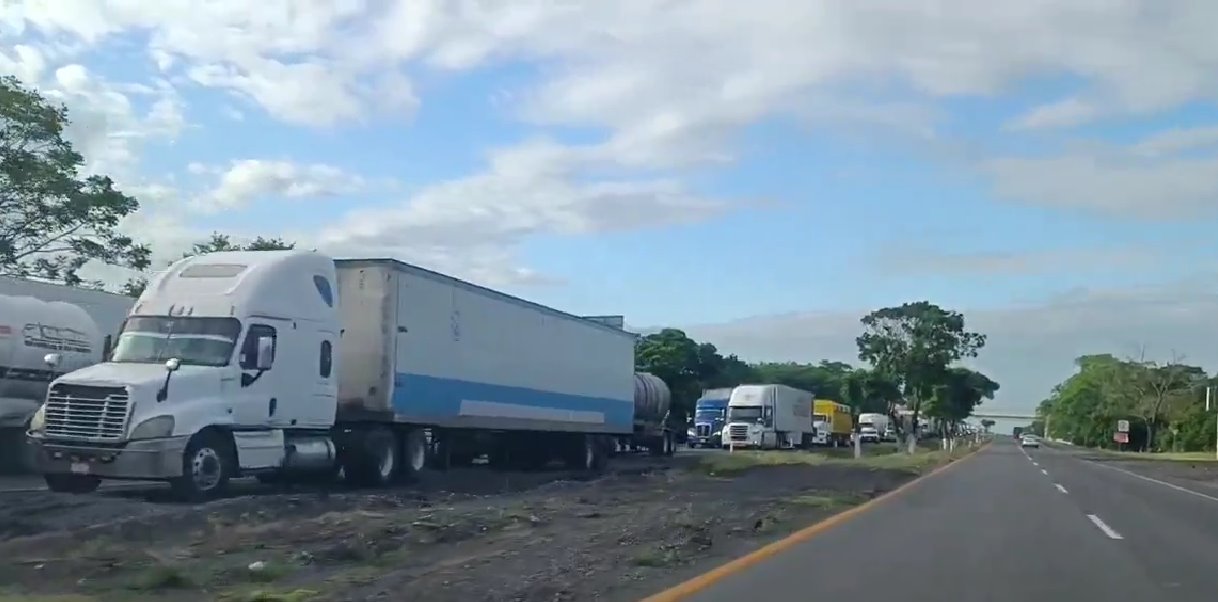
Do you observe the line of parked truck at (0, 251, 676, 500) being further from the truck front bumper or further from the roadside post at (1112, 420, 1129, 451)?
the roadside post at (1112, 420, 1129, 451)

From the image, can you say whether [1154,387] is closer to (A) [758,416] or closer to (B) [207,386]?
(A) [758,416]

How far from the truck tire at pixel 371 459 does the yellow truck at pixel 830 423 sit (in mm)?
58279

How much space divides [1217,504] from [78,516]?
845 inches

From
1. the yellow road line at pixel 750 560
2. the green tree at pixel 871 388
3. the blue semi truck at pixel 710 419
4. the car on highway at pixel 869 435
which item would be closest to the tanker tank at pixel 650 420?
the blue semi truck at pixel 710 419

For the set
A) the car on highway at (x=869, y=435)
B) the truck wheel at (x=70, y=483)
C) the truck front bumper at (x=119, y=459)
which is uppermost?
the truck front bumper at (x=119, y=459)

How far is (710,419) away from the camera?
68188mm

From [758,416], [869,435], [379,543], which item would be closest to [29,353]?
[379,543]

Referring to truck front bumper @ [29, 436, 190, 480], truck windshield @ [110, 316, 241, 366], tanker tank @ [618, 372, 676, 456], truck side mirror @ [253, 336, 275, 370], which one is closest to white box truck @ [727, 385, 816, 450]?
tanker tank @ [618, 372, 676, 456]

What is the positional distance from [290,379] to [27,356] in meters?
5.20

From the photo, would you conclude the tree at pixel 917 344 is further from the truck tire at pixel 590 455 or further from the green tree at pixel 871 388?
the truck tire at pixel 590 455

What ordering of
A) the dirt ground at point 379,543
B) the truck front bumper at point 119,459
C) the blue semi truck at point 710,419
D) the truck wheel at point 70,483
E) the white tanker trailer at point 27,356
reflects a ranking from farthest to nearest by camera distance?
the blue semi truck at point 710,419
the white tanker trailer at point 27,356
the truck wheel at point 70,483
the truck front bumper at point 119,459
the dirt ground at point 379,543

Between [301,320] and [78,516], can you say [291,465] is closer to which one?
[301,320]

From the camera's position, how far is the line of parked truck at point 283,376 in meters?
18.0

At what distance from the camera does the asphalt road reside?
10984 millimetres
